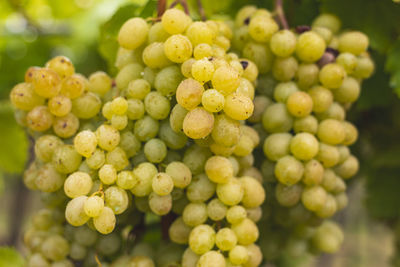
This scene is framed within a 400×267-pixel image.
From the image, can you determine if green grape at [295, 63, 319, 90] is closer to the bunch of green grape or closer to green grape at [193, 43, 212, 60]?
the bunch of green grape

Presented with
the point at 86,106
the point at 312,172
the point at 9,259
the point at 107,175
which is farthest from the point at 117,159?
the point at 9,259

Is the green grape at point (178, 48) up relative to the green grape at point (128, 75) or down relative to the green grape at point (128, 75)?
up

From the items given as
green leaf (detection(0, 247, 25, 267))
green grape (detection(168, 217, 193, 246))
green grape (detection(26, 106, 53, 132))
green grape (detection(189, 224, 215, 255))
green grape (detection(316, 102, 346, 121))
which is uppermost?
green grape (detection(316, 102, 346, 121))

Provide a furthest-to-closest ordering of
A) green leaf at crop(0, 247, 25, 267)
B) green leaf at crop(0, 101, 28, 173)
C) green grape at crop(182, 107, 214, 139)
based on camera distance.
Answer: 1. green leaf at crop(0, 101, 28, 173)
2. green leaf at crop(0, 247, 25, 267)
3. green grape at crop(182, 107, 214, 139)

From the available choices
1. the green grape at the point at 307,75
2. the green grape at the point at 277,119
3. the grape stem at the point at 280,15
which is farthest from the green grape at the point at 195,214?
the grape stem at the point at 280,15

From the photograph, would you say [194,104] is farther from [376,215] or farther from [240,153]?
[376,215]

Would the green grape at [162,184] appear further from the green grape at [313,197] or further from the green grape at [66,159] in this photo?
the green grape at [313,197]

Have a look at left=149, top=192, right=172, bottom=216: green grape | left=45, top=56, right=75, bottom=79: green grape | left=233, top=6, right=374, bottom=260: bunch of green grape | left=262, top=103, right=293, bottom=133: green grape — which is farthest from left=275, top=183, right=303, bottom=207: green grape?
left=45, top=56, right=75, bottom=79: green grape
